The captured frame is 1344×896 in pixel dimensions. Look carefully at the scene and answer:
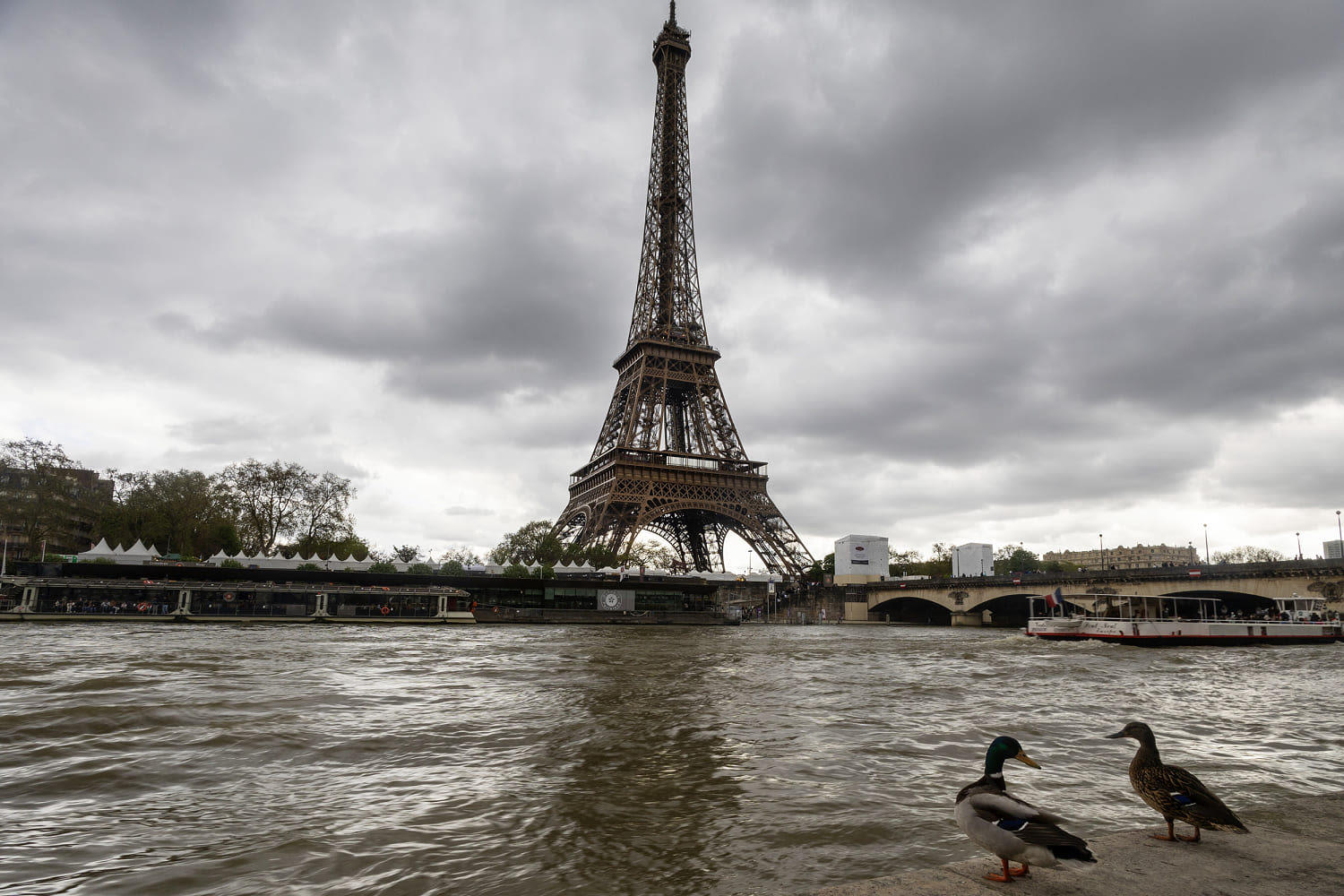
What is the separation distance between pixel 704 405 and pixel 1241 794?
2879 inches

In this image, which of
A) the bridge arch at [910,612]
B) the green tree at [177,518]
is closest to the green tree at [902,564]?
the bridge arch at [910,612]

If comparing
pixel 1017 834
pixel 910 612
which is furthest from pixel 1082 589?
pixel 1017 834

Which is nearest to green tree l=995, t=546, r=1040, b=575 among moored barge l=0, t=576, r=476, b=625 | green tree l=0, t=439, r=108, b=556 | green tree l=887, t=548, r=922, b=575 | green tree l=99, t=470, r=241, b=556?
green tree l=887, t=548, r=922, b=575

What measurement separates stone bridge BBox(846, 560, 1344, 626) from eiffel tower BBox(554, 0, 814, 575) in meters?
15.3

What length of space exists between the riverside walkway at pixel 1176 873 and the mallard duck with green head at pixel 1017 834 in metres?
0.11

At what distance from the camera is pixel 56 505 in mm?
72250

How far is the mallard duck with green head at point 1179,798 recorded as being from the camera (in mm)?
4836

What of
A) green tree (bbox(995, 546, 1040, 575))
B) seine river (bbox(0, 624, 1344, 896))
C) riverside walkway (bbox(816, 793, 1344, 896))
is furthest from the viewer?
green tree (bbox(995, 546, 1040, 575))

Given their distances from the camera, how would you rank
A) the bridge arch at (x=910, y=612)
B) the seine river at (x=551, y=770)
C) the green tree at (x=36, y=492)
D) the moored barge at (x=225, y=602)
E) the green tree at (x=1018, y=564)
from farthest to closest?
1. the green tree at (x=1018, y=564)
2. the bridge arch at (x=910, y=612)
3. the green tree at (x=36, y=492)
4. the moored barge at (x=225, y=602)
5. the seine river at (x=551, y=770)

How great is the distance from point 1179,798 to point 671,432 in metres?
A: 86.7

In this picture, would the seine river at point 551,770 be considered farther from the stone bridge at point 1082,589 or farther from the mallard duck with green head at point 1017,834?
the stone bridge at point 1082,589

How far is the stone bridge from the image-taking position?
5247 cm

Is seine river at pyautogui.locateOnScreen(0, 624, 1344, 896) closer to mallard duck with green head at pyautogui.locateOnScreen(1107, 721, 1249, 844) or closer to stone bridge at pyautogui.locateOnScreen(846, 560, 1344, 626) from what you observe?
mallard duck with green head at pyautogui.locateOnScreen(1107, 721, 1249, 844)

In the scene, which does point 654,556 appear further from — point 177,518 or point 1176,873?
point 1176,873
